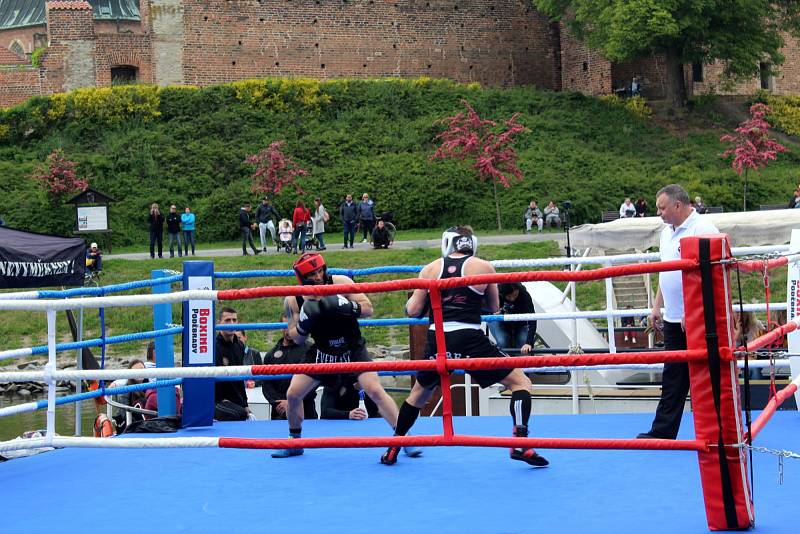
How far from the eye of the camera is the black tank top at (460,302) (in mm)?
6703

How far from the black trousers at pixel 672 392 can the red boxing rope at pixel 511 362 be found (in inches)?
79.5

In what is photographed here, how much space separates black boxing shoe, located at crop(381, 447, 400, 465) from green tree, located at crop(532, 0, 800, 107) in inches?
1359

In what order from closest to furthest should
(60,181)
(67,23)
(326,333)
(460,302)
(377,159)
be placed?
(460,302) → (326,333) → (60,181) → (377,159) → (67,23)

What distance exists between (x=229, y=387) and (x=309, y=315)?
8.26 feet

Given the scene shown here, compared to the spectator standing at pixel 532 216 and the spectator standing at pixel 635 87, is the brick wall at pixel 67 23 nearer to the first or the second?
the spectator standing at pixel 532 216

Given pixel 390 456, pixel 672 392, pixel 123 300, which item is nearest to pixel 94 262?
pixel 390 456

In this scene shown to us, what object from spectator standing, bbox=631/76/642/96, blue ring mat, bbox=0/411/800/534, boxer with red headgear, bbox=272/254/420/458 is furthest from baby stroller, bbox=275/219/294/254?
boxer with red headgear, bbox=272/254/420/458

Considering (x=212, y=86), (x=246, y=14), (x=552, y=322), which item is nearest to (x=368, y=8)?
(x=246, y=14)

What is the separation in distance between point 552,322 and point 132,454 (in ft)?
27.1

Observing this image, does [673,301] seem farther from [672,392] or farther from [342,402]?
[342,402]

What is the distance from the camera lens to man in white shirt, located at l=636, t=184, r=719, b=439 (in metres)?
6.80

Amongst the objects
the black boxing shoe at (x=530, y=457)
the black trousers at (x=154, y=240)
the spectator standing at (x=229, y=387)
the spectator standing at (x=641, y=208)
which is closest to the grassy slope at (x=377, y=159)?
the spectator standing at (x=641, y=208)

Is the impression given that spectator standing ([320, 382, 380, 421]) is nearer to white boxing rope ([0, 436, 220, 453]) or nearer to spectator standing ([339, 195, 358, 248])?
white boxing rope ([0, 436, 220, 453])

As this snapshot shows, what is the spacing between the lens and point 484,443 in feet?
16.8
